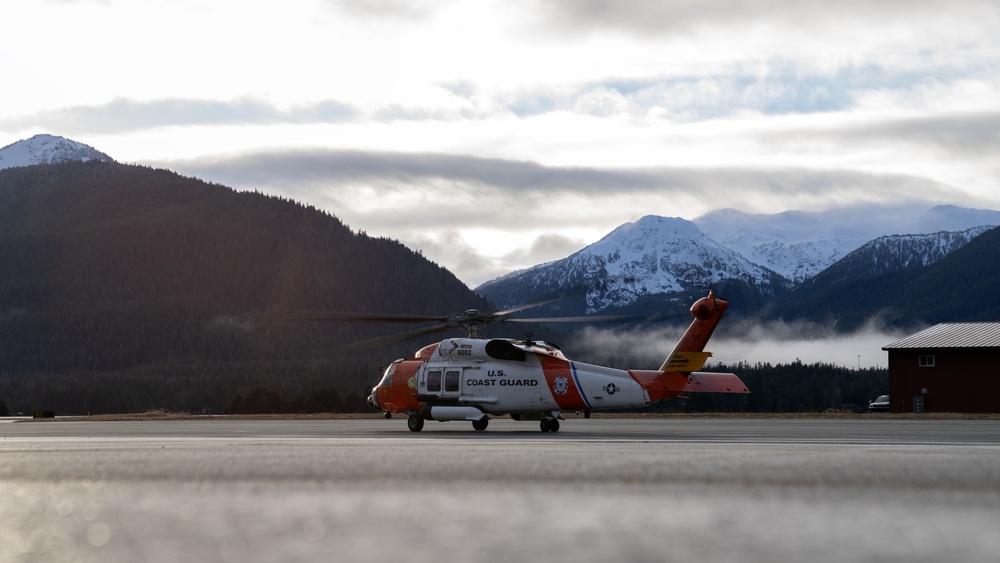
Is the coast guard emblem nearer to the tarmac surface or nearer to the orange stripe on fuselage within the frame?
the orange stripe on fuselage

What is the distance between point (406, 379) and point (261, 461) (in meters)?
23.0

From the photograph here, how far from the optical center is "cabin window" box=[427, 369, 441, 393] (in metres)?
37.8

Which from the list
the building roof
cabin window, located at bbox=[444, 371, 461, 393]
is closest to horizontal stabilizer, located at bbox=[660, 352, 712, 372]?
cabin window, located at bbox=[444, 371, 461, 393]

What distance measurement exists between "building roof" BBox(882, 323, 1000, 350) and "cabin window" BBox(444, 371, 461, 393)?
47.3m

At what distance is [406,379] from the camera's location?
1528 inches

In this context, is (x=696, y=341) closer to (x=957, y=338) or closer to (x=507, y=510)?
(x=507, y=510)

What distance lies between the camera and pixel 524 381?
36812 mm

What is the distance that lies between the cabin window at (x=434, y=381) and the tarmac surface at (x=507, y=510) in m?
22.0

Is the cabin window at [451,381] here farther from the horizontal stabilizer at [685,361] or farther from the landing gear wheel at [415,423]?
the horizontal stabilizer at [685,361]

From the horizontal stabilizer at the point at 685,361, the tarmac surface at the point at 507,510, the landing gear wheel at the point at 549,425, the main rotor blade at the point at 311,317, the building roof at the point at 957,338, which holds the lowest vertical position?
the tarmac surface at the point at 507,510

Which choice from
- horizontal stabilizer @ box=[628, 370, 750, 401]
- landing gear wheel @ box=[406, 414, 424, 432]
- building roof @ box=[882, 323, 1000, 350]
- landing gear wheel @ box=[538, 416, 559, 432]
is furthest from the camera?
building roof @ box=[882, 323, 1000, 350]

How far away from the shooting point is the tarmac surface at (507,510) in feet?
23.6

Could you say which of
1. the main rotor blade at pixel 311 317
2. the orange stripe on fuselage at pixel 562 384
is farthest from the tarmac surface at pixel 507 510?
the orange stripe on fuselage at pixel 562 384

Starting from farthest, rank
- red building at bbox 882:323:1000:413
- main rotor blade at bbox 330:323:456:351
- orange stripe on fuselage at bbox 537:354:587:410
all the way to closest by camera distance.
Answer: red building at bbox 882:323:1000:413
main rotor blade at bbox 330:323:456:351
orange stripe on fuselage at bbox 537:354:587:410
